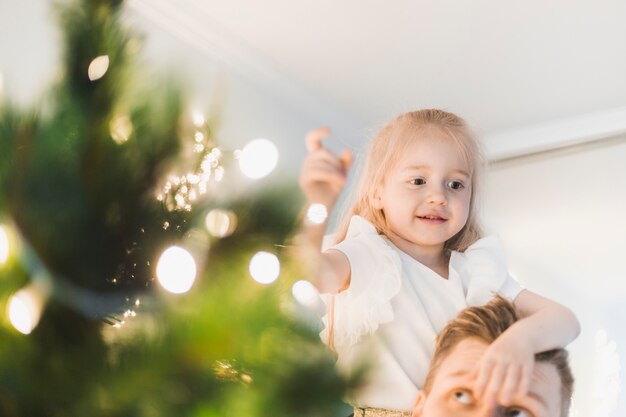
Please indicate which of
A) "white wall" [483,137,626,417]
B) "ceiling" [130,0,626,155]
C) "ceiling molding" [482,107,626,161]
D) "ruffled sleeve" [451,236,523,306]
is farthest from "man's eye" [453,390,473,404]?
"ceiling molding" [482,107,626,161]

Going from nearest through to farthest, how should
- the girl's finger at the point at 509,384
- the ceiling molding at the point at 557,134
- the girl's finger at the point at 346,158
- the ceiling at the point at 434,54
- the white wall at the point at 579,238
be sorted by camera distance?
the girl's finger at the point at 346,158, the girl's finger at the point at 509,384, the ceiling at the point at 434,54, the white wall at the point at 579,238, the ceiling molding at the point at 557,134

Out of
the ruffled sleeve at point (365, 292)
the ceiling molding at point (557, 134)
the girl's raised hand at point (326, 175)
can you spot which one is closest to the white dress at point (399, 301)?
the ruffled sleeve at point (365, 292)

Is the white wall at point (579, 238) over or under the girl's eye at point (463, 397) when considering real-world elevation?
over

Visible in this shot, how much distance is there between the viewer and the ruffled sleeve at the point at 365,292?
23.6 inches

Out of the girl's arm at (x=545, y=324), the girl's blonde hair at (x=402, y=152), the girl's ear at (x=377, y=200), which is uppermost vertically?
the girl's blonde hair at (x=402, y=152)

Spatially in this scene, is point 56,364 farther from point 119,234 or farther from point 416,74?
point 416,74

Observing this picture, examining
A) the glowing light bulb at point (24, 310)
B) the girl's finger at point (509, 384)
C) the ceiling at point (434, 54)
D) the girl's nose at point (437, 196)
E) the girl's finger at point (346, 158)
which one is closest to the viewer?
the glowing light bulb at point (24, 310)

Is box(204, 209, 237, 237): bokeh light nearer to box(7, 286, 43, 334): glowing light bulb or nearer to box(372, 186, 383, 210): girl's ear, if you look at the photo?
box(7, 286, 43, 334): glowing light bulb

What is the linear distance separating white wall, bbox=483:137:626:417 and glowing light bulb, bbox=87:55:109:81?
172 cm

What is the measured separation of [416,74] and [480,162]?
1.19 metres

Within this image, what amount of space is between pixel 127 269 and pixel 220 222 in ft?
0.13

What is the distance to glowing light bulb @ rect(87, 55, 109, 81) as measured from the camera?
238 millimetres

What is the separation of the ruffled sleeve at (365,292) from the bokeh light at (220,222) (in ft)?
1.14

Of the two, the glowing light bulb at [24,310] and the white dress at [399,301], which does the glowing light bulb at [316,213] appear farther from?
the white dress at [399,301]
